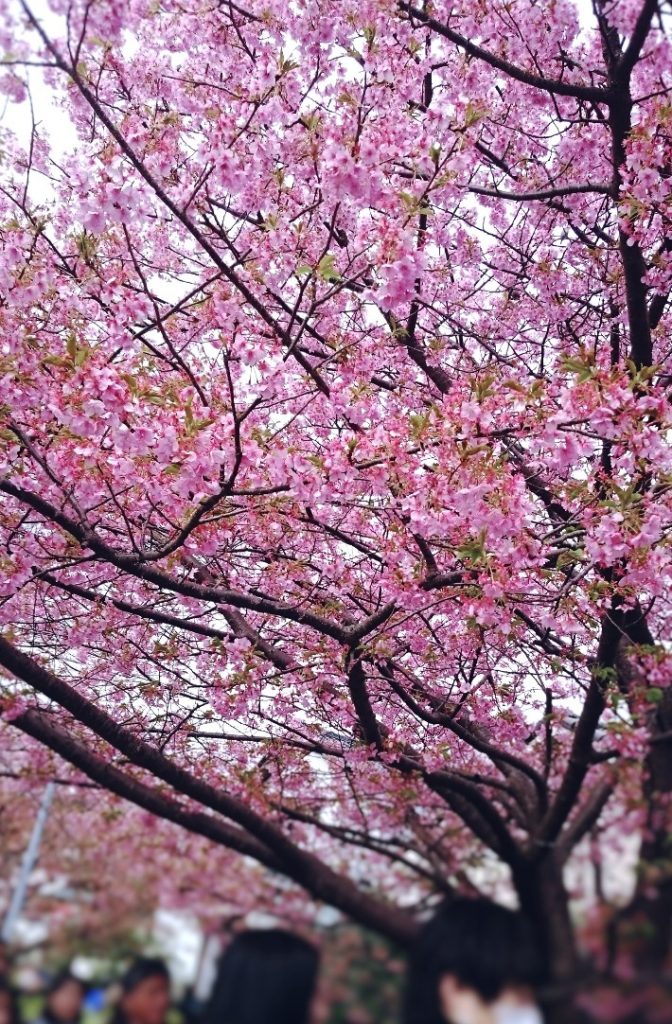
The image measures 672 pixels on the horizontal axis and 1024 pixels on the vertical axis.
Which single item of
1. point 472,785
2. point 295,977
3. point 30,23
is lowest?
point 295,977

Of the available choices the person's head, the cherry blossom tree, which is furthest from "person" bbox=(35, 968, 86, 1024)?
the cherry blossom tree

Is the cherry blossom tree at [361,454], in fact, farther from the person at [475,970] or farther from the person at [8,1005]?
the person at [8,1005]

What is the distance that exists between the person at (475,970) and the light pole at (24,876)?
0.87 m

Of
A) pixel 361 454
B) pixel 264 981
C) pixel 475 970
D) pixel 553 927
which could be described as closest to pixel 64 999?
pixel 264 981

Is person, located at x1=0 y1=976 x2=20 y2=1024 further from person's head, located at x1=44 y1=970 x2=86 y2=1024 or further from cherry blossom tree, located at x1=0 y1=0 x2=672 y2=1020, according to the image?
cherry blossom tree, located at x1=0 y1=0 x2=672 y2=1020

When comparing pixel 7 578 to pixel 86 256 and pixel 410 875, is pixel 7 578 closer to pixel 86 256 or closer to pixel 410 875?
pixel 86 256

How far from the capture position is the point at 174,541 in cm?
410

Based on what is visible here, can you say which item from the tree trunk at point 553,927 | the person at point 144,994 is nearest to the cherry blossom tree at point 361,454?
the tree trunk at point 553,927

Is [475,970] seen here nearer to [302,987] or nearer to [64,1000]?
[302,987]

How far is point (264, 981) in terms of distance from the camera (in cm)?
153

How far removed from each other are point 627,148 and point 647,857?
420 cm

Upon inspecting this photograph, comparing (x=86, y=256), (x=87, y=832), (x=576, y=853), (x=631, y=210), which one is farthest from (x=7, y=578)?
(x=631, y=210)

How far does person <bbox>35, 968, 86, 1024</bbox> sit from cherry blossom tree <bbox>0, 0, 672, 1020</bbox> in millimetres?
564

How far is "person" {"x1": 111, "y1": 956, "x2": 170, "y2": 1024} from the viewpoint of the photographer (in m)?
1.48
